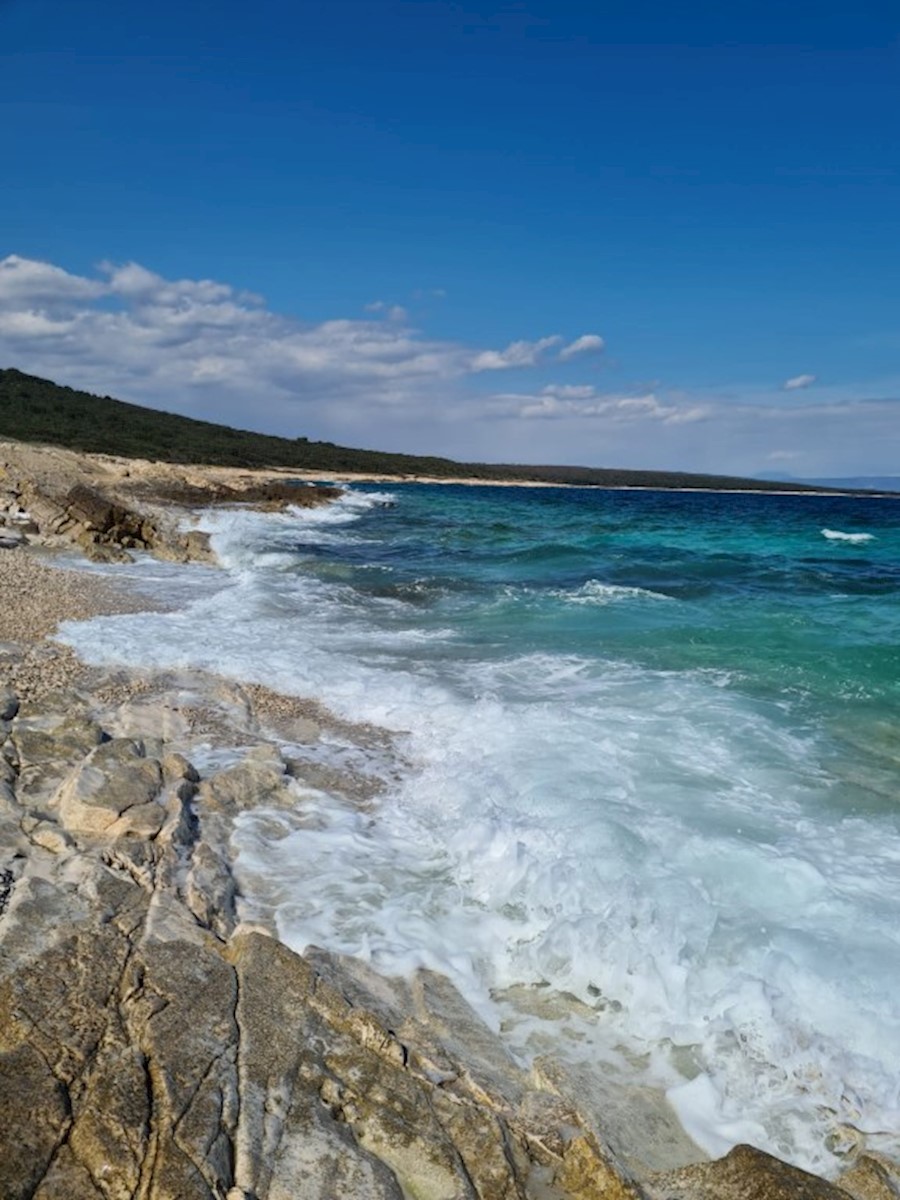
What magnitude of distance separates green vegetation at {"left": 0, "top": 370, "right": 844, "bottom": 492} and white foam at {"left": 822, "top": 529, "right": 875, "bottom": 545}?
45772mm

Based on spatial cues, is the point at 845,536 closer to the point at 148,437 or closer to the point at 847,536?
the point at 847,536

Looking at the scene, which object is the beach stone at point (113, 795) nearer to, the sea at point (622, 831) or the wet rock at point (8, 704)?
the sea at point (622, 831)

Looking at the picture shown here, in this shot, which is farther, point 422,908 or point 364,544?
point 364,544

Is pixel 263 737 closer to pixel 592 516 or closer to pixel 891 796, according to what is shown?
pixel 891 796

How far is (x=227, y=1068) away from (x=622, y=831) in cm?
395

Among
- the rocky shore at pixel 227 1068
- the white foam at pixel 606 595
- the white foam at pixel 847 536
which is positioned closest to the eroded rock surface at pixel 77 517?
the white foam at pixel 606 595

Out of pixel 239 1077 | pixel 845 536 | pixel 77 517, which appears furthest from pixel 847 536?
pixel 239 1077

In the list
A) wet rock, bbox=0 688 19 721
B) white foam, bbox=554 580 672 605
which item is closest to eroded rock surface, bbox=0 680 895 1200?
wet rock, bbox=0 688 19 721

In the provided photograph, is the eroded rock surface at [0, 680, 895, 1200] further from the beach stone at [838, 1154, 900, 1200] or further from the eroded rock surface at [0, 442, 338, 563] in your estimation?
the eroded rock surface at [0, 442, 338, 563]

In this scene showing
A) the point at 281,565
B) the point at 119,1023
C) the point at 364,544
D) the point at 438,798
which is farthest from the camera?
the point at 364,544

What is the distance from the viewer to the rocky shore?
2.96 meters

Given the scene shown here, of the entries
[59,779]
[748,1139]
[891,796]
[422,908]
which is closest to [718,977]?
[748,1139]

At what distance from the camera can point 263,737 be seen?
8.32m

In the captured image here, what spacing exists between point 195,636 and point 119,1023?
8.92 m
